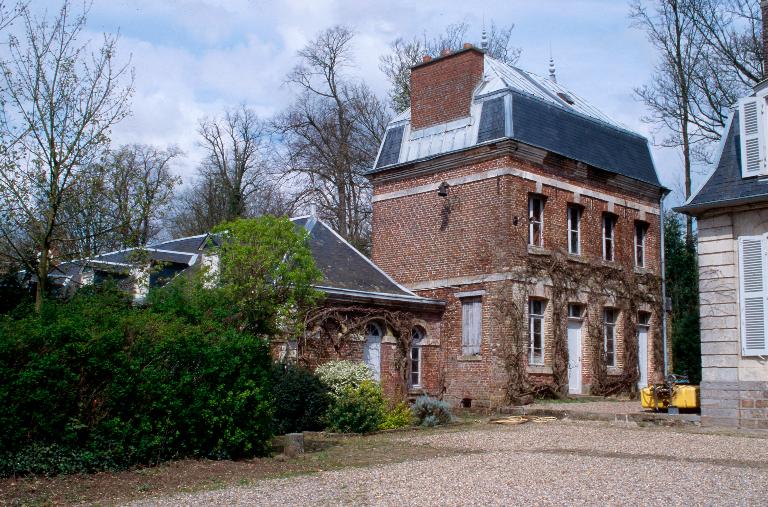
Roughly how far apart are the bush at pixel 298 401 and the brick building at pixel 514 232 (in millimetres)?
5629

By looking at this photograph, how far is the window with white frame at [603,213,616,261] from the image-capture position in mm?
22781

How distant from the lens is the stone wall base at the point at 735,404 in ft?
45.1

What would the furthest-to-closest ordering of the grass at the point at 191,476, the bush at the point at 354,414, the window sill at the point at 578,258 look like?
the window sill at the point at 578,258 → the bush at the point at 354,414 → the grass at the point at 191,476

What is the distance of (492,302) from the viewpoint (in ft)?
65.5

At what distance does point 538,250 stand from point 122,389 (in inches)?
500

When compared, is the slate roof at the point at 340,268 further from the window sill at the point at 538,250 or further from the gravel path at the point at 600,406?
the gravel path at the point at 600,406

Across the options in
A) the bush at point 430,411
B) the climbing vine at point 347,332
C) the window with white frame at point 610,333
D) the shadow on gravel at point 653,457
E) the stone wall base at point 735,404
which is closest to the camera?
the shadow on gravel at point 653,457

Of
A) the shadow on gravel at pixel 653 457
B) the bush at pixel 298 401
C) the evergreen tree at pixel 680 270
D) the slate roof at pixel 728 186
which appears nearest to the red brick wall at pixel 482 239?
the evergreen tree at pixel 680 270

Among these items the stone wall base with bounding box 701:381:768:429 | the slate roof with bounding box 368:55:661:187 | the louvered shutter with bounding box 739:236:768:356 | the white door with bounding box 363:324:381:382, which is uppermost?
the slate roof with bounding box 368:55:661:187

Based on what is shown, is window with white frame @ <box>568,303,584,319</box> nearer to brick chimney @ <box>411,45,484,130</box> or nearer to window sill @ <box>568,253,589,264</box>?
window sill @ <box>568,253,589,264</box>

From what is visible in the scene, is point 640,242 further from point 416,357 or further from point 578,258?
point 416,357

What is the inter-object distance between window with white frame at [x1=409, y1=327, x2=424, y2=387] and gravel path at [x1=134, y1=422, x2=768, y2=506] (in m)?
7.62

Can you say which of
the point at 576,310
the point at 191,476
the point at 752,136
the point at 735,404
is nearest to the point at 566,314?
the point at 576,310

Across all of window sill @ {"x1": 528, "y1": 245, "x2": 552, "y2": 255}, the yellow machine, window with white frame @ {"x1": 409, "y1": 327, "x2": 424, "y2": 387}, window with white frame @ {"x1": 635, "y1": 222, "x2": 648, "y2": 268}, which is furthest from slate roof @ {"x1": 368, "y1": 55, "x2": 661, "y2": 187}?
the yellow machine
